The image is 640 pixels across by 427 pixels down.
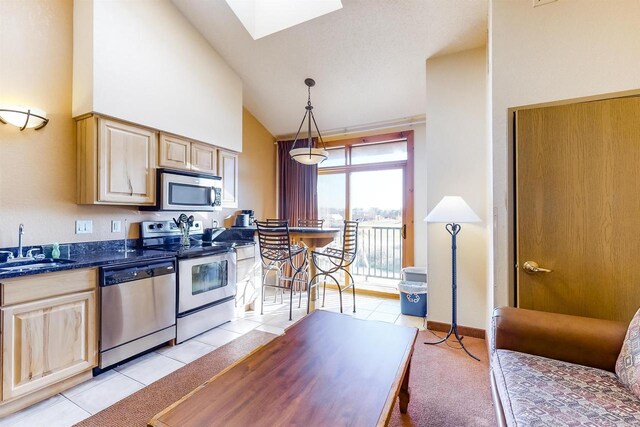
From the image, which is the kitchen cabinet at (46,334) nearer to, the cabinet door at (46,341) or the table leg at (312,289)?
the cabinet door at (46,341)

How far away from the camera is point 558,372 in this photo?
1.34 metres

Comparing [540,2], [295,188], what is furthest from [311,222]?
[540,2]

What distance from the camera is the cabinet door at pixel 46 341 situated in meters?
1.73

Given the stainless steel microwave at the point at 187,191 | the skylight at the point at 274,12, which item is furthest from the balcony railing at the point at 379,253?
the skylight at the point at 274,12

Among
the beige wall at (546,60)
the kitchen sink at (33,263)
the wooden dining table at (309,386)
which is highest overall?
the beige wall at (546,60)

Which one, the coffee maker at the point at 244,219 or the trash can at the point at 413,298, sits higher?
the coffee maker at the point at 244,219

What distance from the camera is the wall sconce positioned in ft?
6.95

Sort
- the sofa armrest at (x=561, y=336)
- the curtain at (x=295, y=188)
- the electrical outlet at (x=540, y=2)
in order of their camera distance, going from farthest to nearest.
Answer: the curtain at (x=295, y=188), the electrical outlet at (x=540, y=2), the sofa armrest at (x=561, y=336)

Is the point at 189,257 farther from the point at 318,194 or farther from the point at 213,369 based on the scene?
the point at 318,194

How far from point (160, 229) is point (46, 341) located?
4.80 feet

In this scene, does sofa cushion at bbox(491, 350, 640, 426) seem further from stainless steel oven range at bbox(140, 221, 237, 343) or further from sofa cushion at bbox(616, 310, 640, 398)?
stainless steel oven range at bbox(140, 221, 237, 343)

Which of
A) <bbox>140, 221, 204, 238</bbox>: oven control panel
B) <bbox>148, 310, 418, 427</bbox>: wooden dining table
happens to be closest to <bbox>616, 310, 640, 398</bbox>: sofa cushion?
<bbox>148, 310, 418, 427</bbox>: wooden dining table

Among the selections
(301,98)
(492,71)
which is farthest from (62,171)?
(492,71)

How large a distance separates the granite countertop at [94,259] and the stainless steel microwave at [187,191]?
1.74ft
